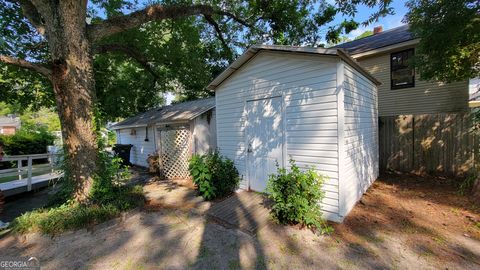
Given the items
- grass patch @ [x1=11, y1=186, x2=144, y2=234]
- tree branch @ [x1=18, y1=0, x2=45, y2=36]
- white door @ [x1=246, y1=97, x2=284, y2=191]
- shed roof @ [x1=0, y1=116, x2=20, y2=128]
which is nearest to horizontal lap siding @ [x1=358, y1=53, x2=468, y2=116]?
white door @ [x1=246, y1=97, x2=284, y2=191]

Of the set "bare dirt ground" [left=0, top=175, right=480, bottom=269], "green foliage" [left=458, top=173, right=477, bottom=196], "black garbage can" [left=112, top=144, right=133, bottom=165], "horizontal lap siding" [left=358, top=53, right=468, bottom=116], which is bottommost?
"bare dirt ground" [left=0, top=175, right=480, bottom=269]

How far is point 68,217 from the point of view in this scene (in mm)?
4289

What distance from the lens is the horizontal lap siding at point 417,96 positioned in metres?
7.91

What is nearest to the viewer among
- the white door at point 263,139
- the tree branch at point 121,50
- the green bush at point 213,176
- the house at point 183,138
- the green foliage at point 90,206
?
the green foliage at point 90,206

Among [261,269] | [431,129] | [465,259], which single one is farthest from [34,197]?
[431,129]

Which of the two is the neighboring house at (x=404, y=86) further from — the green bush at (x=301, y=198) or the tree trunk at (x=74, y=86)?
the tree trunk at (x=74, y=86)

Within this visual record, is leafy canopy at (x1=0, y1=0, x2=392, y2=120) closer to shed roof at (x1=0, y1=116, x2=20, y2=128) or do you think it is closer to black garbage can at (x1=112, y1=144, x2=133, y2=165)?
black garbage can at (x1=112, y1=144, x2=133, y2=165)

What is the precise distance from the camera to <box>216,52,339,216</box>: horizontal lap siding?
407 centimetres

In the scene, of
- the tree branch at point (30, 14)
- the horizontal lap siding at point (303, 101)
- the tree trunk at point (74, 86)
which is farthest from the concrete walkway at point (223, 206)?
the tree branch at point (30, 14)

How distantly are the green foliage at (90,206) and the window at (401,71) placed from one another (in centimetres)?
1055

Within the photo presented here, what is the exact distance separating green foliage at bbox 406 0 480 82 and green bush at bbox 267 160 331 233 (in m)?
4.35

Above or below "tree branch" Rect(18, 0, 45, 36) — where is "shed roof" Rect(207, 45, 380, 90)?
below

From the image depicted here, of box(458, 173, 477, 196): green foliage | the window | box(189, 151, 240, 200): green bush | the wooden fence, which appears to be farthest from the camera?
the window

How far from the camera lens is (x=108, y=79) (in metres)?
11.9
